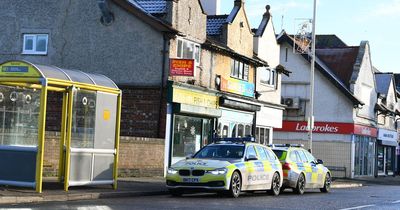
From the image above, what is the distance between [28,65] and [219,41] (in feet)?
58.9

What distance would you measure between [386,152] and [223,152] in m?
41.2

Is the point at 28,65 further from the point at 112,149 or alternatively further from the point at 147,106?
the point at 147,106

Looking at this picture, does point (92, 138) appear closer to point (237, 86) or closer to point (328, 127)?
point (237, 86)

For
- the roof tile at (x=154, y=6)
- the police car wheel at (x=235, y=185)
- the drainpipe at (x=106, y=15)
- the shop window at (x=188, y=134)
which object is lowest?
the police car wheel at (x=235, y=185)

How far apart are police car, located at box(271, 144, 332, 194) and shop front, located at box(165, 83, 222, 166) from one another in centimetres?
567

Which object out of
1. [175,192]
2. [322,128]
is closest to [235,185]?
[175,192]

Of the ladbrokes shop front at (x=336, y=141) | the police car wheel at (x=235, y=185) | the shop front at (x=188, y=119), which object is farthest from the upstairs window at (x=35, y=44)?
the ladbrokes shop front at (x=336, y=141)

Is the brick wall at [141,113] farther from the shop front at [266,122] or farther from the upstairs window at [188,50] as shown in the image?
the shop front at [266,122]

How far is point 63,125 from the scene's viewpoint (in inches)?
634

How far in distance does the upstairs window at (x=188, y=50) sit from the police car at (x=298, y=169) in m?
7.26

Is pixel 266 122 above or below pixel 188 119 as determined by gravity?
above

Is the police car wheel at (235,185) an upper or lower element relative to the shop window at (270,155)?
lower

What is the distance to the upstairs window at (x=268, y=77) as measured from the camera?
37625 millimetres

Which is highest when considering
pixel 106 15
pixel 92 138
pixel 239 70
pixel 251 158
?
pixel 106 15
